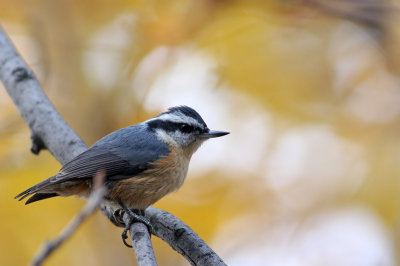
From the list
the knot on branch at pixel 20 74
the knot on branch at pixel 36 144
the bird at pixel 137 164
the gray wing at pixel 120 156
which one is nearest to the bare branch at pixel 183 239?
the bird at pixel 137 164

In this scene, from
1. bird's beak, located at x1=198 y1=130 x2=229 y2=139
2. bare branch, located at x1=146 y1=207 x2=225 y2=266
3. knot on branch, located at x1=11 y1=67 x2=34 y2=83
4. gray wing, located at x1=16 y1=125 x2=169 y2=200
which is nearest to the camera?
bare branch, located at x1=146 y1=207 x2=225 y2=266

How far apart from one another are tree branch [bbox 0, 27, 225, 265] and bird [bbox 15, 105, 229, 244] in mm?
110

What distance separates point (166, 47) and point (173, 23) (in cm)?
18

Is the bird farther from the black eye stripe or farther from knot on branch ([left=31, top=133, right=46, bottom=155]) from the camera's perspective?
knot on branch ([left=31, top=133, right=46, bottom=155])

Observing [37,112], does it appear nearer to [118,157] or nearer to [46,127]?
[46,127]

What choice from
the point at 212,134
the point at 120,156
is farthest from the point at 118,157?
the point at 212,134

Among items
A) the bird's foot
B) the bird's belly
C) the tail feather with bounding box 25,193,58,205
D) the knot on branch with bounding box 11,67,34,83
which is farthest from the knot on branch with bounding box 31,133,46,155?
the bird's foot

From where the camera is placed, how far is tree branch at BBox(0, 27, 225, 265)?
271 centimetres

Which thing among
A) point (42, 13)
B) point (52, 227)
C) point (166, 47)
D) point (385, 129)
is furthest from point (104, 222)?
point (385, 129)

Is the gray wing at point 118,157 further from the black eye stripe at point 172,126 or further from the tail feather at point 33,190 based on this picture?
the black eye stripe at point 172,126

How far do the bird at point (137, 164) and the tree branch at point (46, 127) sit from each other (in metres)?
0.11

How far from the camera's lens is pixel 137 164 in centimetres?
319

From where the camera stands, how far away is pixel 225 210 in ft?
11.7

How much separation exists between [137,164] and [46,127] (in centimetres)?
65
